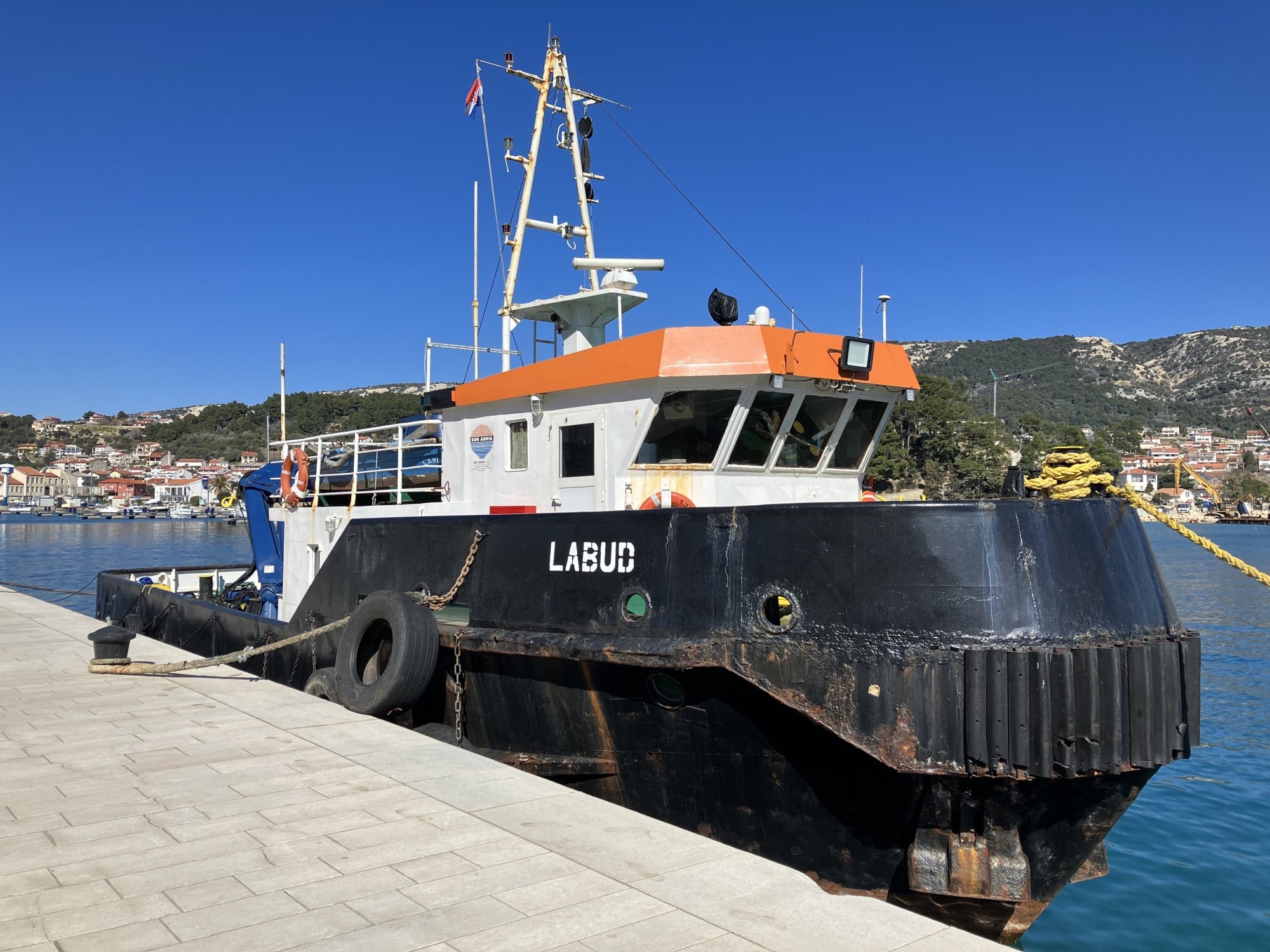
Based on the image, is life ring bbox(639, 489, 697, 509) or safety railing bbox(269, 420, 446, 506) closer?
life ring bbox(639, 489, 697, 509)

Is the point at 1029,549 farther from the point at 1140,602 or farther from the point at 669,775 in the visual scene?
the point at 669,775

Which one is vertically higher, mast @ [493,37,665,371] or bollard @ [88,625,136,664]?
mast @ [493,37,665,371]

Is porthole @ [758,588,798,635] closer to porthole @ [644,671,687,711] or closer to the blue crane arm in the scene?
porthole @ [644,671,687,711]

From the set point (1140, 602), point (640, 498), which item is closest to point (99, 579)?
point (640, 498)

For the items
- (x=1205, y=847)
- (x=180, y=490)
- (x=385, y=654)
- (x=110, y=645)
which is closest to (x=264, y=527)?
(x=110, y=645)

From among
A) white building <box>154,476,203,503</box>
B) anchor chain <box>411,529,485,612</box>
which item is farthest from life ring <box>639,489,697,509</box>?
white building <box>154,476,203,503</box>

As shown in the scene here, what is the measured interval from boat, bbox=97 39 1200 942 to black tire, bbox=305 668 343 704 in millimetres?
49

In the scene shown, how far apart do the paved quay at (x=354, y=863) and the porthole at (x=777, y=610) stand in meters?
1.23

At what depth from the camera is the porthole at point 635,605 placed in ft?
18.0

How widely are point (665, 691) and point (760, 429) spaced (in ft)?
6.59

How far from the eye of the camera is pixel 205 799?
15.0ft

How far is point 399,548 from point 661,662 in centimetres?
303

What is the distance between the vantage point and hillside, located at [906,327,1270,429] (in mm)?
149625

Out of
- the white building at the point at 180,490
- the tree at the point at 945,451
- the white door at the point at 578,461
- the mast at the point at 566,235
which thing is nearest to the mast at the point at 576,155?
the mast at the point at 566,235
